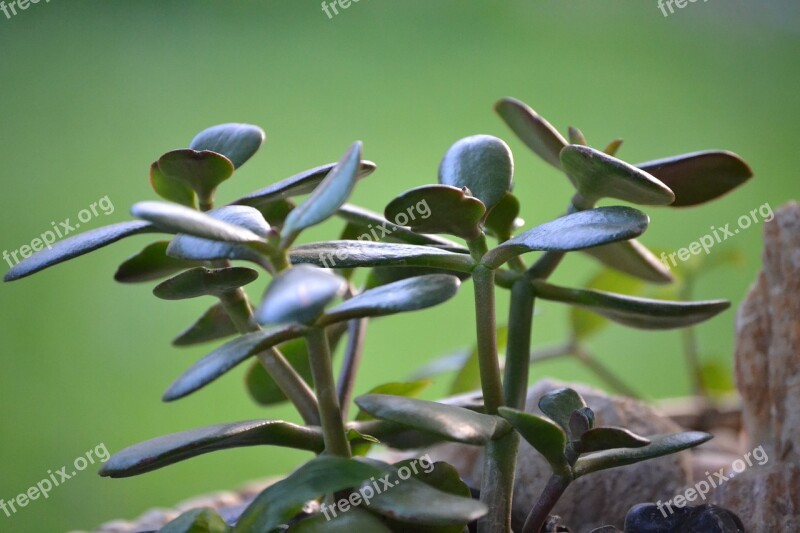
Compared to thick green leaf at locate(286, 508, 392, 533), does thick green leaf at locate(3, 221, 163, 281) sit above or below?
above

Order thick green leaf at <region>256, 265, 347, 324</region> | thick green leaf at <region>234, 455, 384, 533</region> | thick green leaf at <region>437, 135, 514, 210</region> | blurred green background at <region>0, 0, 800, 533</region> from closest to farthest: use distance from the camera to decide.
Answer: thick green leaf at <region>256, 265, 347, 324</region>
thick green leaf at <region>234, 455, 384, 533</region>
thick green leaf at <region>437, 135, 514, 210</region>
blurred green background at <region>0, 0, 800, 533</region>

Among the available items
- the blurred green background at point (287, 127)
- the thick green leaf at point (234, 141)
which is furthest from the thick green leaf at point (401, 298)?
the blurred green background at point (287, 127)

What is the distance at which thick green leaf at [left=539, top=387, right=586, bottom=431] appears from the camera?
23.1 inches

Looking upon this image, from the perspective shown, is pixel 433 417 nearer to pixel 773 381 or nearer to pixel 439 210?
pixel 439 210

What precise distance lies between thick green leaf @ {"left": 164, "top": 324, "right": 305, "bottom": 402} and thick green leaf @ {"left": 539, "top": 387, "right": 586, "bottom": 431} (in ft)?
0.63

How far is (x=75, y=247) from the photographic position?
1.86 ft

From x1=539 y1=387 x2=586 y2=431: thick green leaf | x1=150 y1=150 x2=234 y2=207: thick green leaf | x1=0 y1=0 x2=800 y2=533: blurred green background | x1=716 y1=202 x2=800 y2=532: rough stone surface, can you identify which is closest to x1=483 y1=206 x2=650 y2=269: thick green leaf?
x1=539 y1=387 x2=586 y2=431: thick green leaf

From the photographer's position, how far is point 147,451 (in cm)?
53

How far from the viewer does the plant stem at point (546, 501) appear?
58cm

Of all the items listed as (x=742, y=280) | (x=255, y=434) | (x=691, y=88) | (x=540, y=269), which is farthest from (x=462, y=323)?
(x=255, y=434)

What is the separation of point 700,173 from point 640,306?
132 mm

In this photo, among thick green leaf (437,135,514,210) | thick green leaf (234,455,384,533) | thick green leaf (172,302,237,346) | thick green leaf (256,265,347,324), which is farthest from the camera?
thick green leaf (172,302,237,346)

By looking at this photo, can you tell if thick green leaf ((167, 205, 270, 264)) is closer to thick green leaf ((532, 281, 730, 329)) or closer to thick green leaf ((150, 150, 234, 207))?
thick green leaf ((150, 150, 234, 207))

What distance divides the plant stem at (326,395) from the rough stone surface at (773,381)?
0.38 metres
